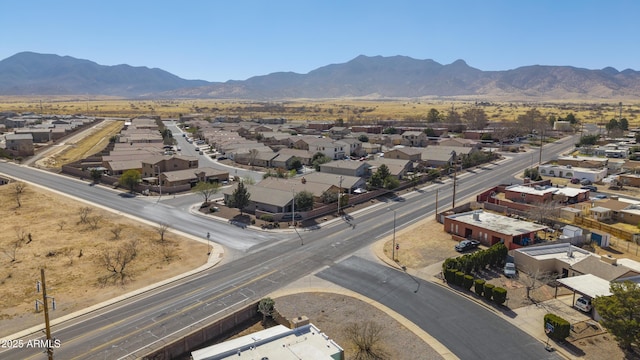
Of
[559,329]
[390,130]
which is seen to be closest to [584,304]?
[559,329]

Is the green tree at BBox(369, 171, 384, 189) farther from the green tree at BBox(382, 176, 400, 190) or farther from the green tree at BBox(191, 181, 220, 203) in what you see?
the green tree at BBox(191, 181, 220, 203)

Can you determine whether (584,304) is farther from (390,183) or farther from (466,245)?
(390,183)

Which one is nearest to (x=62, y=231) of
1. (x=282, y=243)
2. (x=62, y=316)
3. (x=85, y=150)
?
(x=62, y=316)

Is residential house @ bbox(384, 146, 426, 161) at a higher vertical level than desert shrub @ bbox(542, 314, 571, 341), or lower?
higher

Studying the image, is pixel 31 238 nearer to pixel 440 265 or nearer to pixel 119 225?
pixel 119 225

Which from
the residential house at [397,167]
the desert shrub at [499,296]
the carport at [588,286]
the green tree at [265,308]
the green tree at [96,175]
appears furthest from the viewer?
the residential house at [397,167]

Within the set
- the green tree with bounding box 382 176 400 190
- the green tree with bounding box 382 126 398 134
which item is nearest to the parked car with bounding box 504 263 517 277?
the green tree with bounding box 382 176 400 190

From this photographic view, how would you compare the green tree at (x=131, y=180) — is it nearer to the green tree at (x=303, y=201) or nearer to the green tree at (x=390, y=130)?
the green tree at (x=303, y=201)

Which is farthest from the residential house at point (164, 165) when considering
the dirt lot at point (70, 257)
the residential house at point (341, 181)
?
the residential house at point (341, 181)
